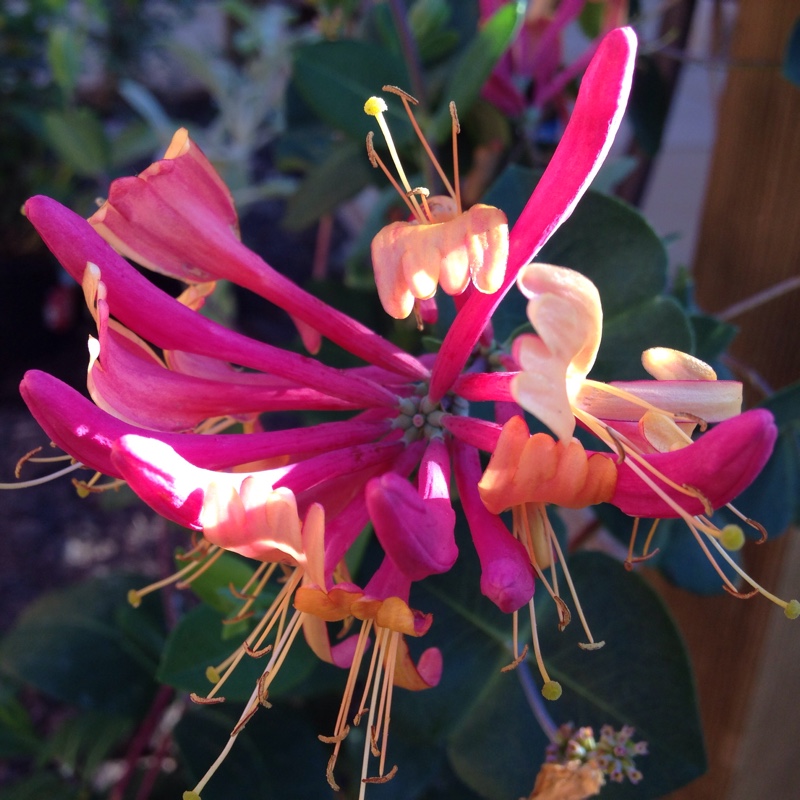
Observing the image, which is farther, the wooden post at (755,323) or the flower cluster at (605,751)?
the wooden post at (755,323)

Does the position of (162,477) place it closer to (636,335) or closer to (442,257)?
(442,257)

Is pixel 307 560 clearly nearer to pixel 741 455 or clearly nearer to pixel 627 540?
pixel 741 455

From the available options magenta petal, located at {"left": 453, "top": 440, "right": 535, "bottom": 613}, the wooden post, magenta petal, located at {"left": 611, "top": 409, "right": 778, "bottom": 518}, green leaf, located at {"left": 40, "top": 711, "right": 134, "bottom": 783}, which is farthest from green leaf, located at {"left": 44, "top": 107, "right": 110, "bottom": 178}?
magenta petal, located at {"left": 611, "top": 409, "right": 778, "bottom": 518}

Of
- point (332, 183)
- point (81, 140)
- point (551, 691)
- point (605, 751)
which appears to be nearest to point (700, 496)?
point (551, 691)

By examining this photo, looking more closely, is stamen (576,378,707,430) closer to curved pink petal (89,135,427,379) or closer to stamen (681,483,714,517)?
stamen (681,483,714,517)

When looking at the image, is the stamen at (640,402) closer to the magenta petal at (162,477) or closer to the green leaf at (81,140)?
the magenta petal at (162,477)

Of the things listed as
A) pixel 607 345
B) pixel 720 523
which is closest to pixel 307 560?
pixel 607 345

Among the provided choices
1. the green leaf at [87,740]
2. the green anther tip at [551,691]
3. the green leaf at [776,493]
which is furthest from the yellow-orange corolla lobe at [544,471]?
the green leaf at [87,740]
